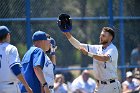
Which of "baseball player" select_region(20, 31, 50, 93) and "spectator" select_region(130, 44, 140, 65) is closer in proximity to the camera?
"baseball player" select_region(20, 31, 50, 93)

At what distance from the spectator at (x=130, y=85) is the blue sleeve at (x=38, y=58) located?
15.3ft

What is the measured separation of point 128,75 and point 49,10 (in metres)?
2.35

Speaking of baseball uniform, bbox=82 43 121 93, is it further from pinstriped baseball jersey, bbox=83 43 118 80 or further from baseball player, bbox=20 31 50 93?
baseball player, bbox=20 31 50 93

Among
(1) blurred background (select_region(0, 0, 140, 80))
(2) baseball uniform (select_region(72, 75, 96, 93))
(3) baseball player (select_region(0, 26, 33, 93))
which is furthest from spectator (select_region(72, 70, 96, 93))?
(3) baseball player (select_region(0, 26, 33, 93))

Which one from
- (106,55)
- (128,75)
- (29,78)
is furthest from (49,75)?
(128,75)

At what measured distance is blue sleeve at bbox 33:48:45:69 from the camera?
848 centimetres

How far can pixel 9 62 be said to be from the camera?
8.45 metres

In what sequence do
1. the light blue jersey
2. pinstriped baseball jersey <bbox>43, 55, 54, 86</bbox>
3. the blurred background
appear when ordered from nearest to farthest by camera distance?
the light blue jersey < pinstriped baseball jersey <bbox>43, 55, 54, 86</bbox> < the blurred background

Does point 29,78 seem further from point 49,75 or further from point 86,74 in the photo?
point 86,74

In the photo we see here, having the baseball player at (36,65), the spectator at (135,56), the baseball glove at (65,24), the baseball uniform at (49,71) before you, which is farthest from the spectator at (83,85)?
the baseball player at (36,65)

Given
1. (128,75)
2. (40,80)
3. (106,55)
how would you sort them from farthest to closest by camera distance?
(128,75)
(106,55)
(40,80)

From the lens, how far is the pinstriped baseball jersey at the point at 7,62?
8.45 m

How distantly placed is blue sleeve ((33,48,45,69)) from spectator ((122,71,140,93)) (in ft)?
15.3

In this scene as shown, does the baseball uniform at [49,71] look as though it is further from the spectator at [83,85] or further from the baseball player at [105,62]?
the spectator at [83,85]
